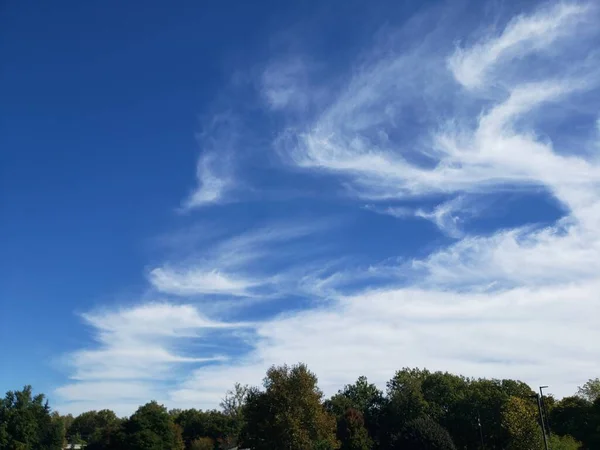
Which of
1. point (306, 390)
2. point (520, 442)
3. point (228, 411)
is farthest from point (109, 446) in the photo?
point (520, 442)

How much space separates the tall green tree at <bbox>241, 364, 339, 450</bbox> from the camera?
2003 inches

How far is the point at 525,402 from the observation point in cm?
6056

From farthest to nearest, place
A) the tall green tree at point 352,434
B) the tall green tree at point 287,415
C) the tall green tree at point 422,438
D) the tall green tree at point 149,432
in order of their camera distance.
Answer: the tall green tree at point 149,432
the tall green tree at point 352,434
the tall green tree at point 422,438
the tall green tree at point 287,415

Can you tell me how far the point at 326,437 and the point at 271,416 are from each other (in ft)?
19.8

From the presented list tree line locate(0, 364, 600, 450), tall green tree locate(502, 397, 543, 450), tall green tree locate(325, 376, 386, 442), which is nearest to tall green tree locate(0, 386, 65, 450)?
tree line locate(0, 364, 600, 450)

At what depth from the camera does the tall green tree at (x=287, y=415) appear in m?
50.9

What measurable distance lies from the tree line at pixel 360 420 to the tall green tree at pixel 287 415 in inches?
3.9

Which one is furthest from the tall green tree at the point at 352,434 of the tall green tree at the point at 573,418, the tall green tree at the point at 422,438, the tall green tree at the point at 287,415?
the tall green tree at the point at 573,418

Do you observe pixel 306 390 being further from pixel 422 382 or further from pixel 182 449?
pixel 182 449

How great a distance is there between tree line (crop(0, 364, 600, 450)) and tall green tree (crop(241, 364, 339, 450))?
99 millimetres

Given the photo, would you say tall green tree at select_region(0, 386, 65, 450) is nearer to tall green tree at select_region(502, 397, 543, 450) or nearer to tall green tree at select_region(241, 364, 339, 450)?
tall green tree at select_region(241, 364, 339, 450)

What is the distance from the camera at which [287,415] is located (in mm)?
51156

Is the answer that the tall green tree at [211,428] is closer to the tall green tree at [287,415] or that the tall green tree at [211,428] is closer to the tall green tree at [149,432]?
the tall green tree at [149,432]

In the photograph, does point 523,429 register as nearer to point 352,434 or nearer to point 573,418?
point 573,418
